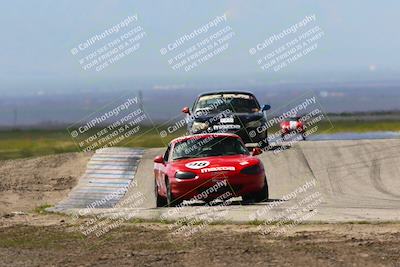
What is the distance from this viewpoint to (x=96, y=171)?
23.7 metres

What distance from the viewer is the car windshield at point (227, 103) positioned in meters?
25.0

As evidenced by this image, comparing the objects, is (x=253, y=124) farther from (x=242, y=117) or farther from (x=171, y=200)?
(x=171, y=200)

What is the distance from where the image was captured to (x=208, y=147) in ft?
55.5

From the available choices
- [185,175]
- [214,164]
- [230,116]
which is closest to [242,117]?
[230,116]

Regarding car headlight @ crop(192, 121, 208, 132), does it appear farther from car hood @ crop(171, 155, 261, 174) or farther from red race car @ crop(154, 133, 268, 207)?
car hood @ crop(171, 155, 261, 174)

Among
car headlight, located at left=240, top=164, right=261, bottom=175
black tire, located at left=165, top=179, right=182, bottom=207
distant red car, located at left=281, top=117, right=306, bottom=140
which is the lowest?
distant red car, located at left=281, top=117, right=306, bottom=140

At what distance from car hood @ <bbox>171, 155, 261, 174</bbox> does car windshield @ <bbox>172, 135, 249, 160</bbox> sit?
0.30 meters

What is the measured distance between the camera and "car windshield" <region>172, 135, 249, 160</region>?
1677 centimetres

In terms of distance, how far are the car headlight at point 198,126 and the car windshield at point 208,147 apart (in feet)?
21.9

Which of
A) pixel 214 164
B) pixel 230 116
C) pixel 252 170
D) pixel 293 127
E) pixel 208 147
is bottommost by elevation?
pixel 293 127

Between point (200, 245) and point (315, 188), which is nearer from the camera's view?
point (200, 245)

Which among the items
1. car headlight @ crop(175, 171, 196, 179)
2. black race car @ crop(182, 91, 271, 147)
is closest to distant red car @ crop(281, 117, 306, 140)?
black race car @ crop(182, 91, 271, 147)

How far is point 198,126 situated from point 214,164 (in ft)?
26.4

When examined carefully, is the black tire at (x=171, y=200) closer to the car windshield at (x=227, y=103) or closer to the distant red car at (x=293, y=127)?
the car windshield at (x=227, y=103)
